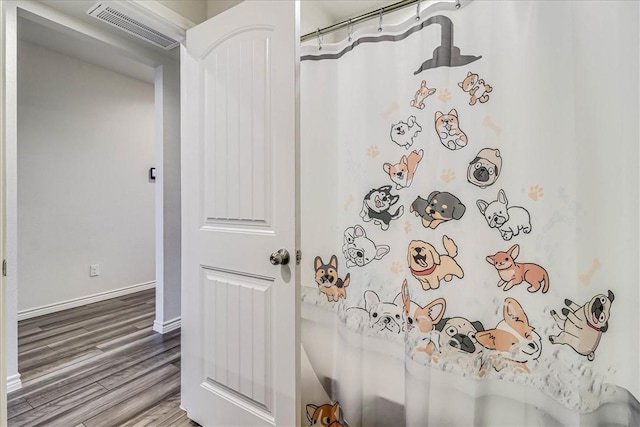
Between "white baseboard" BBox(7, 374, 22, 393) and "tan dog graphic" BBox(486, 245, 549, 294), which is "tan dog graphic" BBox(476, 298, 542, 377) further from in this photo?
"white baseboard" BBox(7, 374, 22, 393)

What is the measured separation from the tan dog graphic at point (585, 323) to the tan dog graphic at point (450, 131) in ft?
2.16

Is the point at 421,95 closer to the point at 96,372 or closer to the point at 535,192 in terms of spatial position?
the point at 535,192

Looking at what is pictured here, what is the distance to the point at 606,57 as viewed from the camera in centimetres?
101

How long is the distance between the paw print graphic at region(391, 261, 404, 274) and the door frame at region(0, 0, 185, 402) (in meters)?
1.54

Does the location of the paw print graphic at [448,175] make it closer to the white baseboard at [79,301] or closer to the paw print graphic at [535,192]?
the paw print graphic at [535,192]

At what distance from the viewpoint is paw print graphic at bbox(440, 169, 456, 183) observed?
48.7 inches

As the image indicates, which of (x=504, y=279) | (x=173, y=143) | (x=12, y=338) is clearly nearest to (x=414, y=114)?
(x=504, y=279)

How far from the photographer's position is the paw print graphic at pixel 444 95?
1.24 meters

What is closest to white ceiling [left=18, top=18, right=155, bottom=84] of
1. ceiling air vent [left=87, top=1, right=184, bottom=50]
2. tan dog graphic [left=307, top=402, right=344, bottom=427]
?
ceiling air vent [left=87, top=1, right=184, bottom=50]

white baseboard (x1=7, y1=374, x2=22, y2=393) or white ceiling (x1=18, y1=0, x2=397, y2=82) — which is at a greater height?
white ceiling (x1=18, y1=0, x2=397, y2=82)

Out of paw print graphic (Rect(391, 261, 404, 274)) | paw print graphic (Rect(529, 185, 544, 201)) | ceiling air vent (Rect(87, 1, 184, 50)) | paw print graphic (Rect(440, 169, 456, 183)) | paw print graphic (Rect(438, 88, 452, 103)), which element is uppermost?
ceiling air vent (Rect(87, 1, 184, 50))

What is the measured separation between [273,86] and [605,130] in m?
1.16

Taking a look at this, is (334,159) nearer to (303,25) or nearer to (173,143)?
(303,25)

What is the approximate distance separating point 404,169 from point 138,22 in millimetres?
1858
